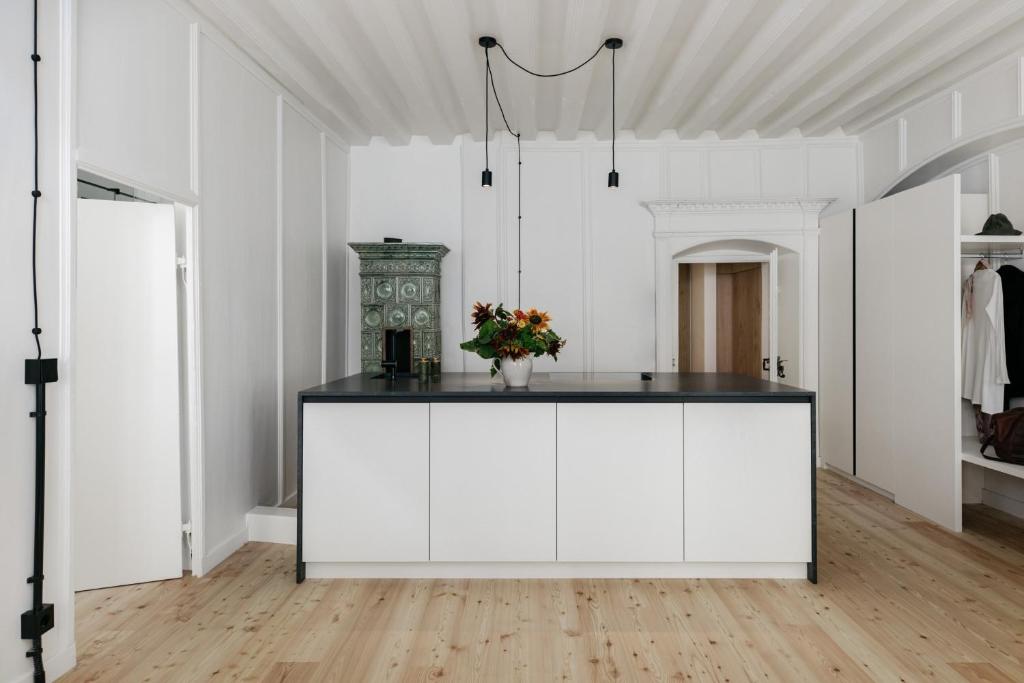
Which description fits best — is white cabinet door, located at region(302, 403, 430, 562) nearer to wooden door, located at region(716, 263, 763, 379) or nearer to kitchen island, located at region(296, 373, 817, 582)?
kitchen island, located at region(296, 373, 817, 582)

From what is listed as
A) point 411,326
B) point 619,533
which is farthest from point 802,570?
point 411,326

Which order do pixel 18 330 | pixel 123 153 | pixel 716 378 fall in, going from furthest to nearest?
pixel 716 378, pixel 123 153, pixel 18 330

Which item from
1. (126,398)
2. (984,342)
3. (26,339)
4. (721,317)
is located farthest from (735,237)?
(26,339)

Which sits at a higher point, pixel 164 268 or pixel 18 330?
pixel 164 268

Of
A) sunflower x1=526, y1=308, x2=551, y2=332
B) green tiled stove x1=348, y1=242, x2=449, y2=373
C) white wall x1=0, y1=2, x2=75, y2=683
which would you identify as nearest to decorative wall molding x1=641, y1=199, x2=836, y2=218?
green tiled stove x1=348, y1=242, x2=449, y2=373

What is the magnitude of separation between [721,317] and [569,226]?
2.42m

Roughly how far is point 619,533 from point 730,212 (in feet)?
12.6

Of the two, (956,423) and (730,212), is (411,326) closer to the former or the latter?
(730,212)

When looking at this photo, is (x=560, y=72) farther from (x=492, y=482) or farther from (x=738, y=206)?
(x=492, y=482)

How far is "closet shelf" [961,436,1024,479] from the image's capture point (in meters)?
3.67

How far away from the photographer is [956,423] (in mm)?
4008

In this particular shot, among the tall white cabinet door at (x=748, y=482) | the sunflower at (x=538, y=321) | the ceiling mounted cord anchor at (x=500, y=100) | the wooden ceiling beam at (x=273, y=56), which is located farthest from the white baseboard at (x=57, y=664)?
the ceiling mounted cord anchor at (x=500, y=100)

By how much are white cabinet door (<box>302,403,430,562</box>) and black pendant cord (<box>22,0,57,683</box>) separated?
4.00 feet

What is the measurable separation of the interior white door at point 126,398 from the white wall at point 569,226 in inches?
110
